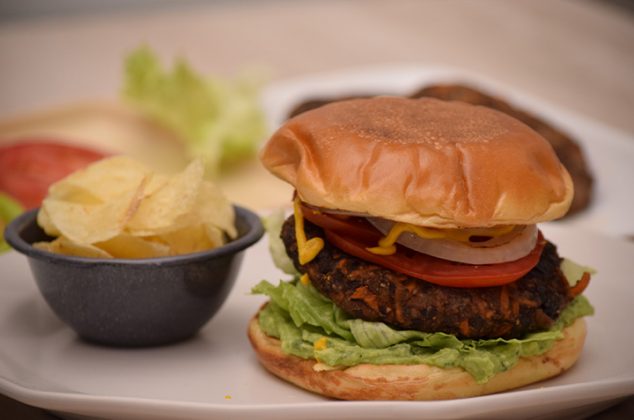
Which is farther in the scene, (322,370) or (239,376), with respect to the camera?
(239,376)

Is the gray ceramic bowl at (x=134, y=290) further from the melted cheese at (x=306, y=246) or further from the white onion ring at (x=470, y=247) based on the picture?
the white onion ring at (x=470, y=247)

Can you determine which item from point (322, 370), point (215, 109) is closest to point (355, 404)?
point (322, 370)

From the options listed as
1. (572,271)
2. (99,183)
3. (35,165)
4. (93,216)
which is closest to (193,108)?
(35,165)

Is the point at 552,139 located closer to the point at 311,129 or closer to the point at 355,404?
the point at 311,129

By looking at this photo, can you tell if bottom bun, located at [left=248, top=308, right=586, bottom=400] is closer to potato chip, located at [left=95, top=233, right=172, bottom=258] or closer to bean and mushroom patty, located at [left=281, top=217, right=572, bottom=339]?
bean and mushroom patty, located at [left=281, top=217, right=572, bottom=339]

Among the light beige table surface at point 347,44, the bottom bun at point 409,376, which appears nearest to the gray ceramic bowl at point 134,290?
the bottom bun at point 409,376

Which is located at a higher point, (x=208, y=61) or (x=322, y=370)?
(x=322, y=370)

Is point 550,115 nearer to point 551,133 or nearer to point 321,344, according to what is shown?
point 551,133
